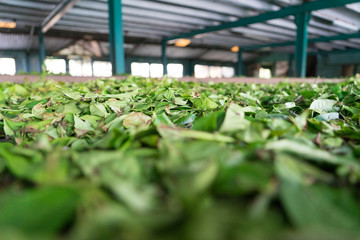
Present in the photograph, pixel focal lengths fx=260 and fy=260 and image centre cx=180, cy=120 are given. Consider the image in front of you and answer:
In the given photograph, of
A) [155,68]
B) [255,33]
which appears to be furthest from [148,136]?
[155,68]

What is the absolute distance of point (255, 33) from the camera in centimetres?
1001

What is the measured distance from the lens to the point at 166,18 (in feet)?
24.4

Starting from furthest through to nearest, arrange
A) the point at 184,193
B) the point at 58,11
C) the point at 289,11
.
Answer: the point at 58,11
the point at 289,11
the point at 184,193

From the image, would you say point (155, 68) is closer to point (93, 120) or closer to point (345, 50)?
point (345, 50)

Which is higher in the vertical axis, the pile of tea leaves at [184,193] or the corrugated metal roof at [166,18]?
the corrugated metal roof at [166,18]

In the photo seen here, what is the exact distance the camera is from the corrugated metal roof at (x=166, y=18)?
6004 millimetres

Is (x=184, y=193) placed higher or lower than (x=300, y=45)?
lower

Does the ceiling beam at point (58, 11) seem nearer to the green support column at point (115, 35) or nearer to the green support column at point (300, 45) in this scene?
the green support column at point (115, 35)

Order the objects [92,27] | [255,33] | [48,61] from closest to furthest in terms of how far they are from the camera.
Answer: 1. [92,27]
2. [255,33]
3. [48,61]

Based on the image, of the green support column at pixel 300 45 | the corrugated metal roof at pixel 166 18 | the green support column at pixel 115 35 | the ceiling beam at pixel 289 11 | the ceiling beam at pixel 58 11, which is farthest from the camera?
the green support column at pixel 300 45

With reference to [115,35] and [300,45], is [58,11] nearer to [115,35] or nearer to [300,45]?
[115,35]

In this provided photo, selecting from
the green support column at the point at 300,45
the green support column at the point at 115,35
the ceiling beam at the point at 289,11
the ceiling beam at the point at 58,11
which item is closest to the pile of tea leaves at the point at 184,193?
the green support column at the point at 115,35

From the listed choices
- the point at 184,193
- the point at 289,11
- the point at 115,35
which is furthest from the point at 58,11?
the point at 184,193

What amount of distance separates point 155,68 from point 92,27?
739 cm
